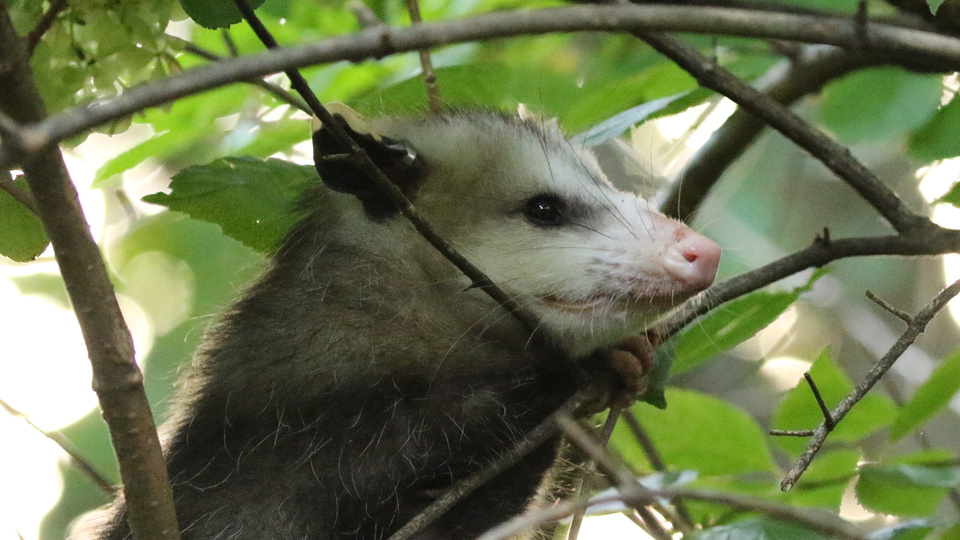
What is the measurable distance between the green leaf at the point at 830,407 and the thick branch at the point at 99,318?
116cm

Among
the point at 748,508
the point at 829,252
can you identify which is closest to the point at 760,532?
the point at 748,508

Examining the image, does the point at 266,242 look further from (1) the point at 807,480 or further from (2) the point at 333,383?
(1) the point at 807,480

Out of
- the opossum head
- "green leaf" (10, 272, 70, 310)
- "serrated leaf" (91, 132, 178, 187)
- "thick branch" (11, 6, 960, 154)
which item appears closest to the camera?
"thick branch" (11, 6, 960, 154)

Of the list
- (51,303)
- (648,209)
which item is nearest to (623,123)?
(648,209)

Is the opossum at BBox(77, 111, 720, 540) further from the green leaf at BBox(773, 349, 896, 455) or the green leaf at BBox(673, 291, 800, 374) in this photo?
the green leaf at BBox(773, 349, 896, 455)

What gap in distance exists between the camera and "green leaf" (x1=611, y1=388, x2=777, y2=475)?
2.00 m

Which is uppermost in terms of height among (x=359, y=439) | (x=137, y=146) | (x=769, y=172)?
(x=769, y=172)

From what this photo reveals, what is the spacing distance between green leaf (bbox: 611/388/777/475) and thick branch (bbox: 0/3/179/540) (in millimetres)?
1088

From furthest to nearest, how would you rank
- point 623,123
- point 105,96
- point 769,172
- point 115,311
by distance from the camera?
1. point 769,172
2. point 623,123
3. point 105,96
4. point 115,311

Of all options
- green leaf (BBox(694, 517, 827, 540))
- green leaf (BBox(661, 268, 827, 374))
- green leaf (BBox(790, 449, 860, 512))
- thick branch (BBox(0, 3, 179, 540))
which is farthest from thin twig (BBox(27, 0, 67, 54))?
green leaf (BBox(790, 449, 860, 512))

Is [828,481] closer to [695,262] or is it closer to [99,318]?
[695,262]

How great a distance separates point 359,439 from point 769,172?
320cm

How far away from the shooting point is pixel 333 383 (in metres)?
1.87

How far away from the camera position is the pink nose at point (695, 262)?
5.62ft
